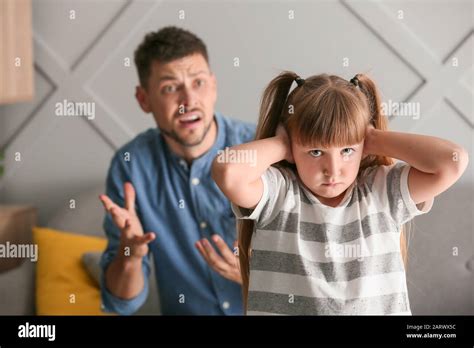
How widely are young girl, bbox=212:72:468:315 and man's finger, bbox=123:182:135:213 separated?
554mm

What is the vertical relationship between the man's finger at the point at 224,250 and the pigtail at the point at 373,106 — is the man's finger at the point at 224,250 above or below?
below

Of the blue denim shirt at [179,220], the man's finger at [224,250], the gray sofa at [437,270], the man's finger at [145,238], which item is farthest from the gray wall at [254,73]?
the man's finger at [145,238]

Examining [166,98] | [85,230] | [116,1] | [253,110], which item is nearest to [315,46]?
[253,110]

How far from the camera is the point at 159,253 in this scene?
1.55 meters

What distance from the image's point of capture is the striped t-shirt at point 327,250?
91 centimetres

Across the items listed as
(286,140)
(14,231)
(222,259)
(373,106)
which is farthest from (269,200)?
(14,231)

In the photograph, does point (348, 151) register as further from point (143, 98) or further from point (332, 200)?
point (143, 98)

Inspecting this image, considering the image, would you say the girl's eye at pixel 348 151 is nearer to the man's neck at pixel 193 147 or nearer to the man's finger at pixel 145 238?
the man's finger at pixel 145 238

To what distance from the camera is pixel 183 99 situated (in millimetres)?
1506

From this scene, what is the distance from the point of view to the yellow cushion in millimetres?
1646

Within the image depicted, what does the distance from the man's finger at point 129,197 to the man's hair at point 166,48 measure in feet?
0.77

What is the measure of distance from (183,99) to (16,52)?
0.55 metres

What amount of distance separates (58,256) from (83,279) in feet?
0.29

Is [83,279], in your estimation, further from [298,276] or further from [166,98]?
[298,276]
